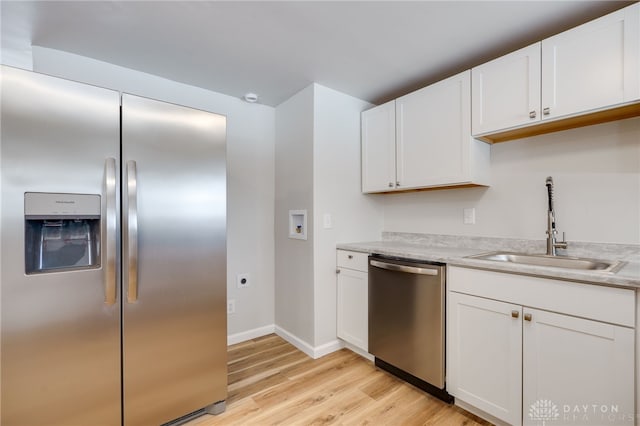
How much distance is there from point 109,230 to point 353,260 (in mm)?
1695

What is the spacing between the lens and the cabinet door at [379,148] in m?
2.49

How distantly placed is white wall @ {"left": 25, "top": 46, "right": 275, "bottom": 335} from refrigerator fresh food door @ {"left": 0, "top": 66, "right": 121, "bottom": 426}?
3.88ft

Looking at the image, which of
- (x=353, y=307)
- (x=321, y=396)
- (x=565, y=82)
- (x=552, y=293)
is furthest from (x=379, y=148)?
(x=321, y=396)

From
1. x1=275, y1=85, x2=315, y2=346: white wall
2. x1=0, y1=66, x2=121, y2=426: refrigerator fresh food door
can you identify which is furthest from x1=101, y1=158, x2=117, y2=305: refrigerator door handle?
x1=275, y1=85, x2=315, y2=346: white wall

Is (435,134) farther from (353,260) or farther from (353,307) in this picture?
(353,307)

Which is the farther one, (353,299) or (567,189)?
(353,299)

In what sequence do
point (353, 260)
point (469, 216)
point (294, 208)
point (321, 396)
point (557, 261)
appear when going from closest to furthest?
point (557, 261) < point (321, 396) < point (469, 216) < point (353, 260) < point (294, 208)

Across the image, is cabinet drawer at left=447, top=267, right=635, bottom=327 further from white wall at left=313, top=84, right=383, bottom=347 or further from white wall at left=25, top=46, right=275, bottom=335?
white wall at left=25, top=46, right=275, bottom=335

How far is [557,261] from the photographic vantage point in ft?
5.83

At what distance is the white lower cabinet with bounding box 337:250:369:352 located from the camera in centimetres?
230

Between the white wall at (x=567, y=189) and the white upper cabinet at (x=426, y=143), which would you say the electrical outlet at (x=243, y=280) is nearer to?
the white upper cabinet at (x=426, y=143)

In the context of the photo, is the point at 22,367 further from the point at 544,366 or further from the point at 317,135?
the point at 544,366

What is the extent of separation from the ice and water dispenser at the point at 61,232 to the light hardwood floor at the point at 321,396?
1.13 metres

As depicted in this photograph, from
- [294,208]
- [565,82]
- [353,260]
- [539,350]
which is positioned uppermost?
[565,82]
